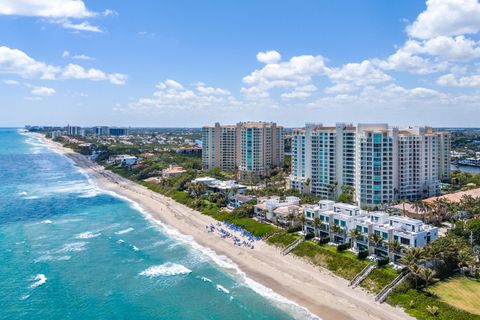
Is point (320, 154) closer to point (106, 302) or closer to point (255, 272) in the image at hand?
point (255, 272)

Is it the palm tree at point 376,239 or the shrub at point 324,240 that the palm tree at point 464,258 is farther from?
the shrub at point 324,240

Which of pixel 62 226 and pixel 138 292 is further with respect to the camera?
pixel 62 226

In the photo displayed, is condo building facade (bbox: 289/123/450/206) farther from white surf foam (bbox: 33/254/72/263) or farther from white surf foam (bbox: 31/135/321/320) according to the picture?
white surf foam (bbox: 33/254/72/263)

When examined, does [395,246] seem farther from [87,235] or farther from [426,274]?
[87,235]

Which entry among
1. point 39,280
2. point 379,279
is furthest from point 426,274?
point 39,280

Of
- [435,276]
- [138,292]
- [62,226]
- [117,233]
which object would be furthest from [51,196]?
[435,276]
